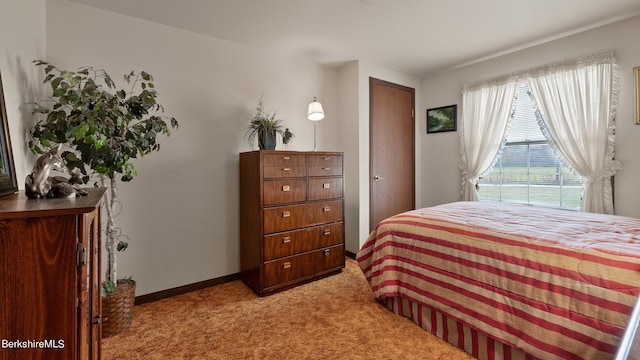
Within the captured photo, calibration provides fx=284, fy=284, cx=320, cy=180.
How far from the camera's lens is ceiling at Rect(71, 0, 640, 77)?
2.25 m

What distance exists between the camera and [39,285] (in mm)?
726

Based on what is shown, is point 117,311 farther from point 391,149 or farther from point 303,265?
point 391,149

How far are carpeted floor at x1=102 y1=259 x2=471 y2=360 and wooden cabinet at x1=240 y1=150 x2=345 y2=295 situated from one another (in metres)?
0.23

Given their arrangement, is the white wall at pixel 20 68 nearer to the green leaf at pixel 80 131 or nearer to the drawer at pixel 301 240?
the green leaf at pixel 80 131

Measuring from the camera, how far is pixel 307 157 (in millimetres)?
2811

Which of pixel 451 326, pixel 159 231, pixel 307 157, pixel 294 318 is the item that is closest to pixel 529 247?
pixel 451 326

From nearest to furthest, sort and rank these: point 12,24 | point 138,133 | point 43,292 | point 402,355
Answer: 1. point 43,292
2. point 12,24
3. point 402,355
4. point 138,133

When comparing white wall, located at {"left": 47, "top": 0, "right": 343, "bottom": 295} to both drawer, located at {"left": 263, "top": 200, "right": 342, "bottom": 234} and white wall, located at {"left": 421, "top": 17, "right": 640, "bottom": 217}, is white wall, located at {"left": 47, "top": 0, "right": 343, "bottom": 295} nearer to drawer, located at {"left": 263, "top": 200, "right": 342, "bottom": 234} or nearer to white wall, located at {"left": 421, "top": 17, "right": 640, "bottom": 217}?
drawer, located at {"left": 263, "top": 200, "right": 342, "bottom": 234}

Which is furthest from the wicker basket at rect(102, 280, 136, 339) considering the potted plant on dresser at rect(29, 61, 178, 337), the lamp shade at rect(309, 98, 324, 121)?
the lamp shade at rect(309, 98, 324, 121)

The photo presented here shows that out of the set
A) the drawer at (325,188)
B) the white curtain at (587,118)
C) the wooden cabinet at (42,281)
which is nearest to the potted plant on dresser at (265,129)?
the drawer at (325,188)

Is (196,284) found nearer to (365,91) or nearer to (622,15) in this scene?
(365,91)

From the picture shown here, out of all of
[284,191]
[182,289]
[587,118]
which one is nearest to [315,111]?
[284,191]

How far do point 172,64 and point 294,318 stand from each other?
2.43 metres

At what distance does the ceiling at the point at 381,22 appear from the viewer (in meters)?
2.25
